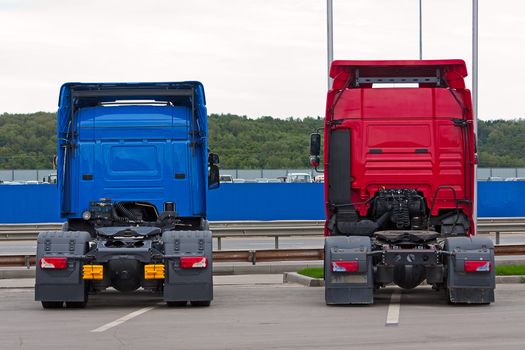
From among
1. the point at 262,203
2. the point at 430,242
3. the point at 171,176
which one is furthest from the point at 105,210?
the point at 262,203

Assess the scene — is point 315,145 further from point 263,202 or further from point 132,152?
point 263,202

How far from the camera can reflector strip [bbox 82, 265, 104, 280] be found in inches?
647

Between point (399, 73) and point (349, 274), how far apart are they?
3.77 meters

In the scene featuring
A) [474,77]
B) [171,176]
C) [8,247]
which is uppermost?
[474,77]

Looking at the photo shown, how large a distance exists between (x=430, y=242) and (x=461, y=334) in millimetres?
4351

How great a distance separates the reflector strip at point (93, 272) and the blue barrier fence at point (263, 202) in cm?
2528

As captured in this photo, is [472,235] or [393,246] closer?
[393,246]

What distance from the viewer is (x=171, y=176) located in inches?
719

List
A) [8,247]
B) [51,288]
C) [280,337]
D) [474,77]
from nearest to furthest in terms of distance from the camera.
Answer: [280,337]
[51,288]
[474,77]
[8,247]

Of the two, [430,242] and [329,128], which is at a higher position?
[329,128]

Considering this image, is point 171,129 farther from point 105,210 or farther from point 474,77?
point 474,77

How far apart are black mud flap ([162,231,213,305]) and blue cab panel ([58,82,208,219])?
1611mm

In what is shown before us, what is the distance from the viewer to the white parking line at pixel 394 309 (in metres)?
14.4

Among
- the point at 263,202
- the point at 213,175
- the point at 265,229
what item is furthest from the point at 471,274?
the point at 263,202
